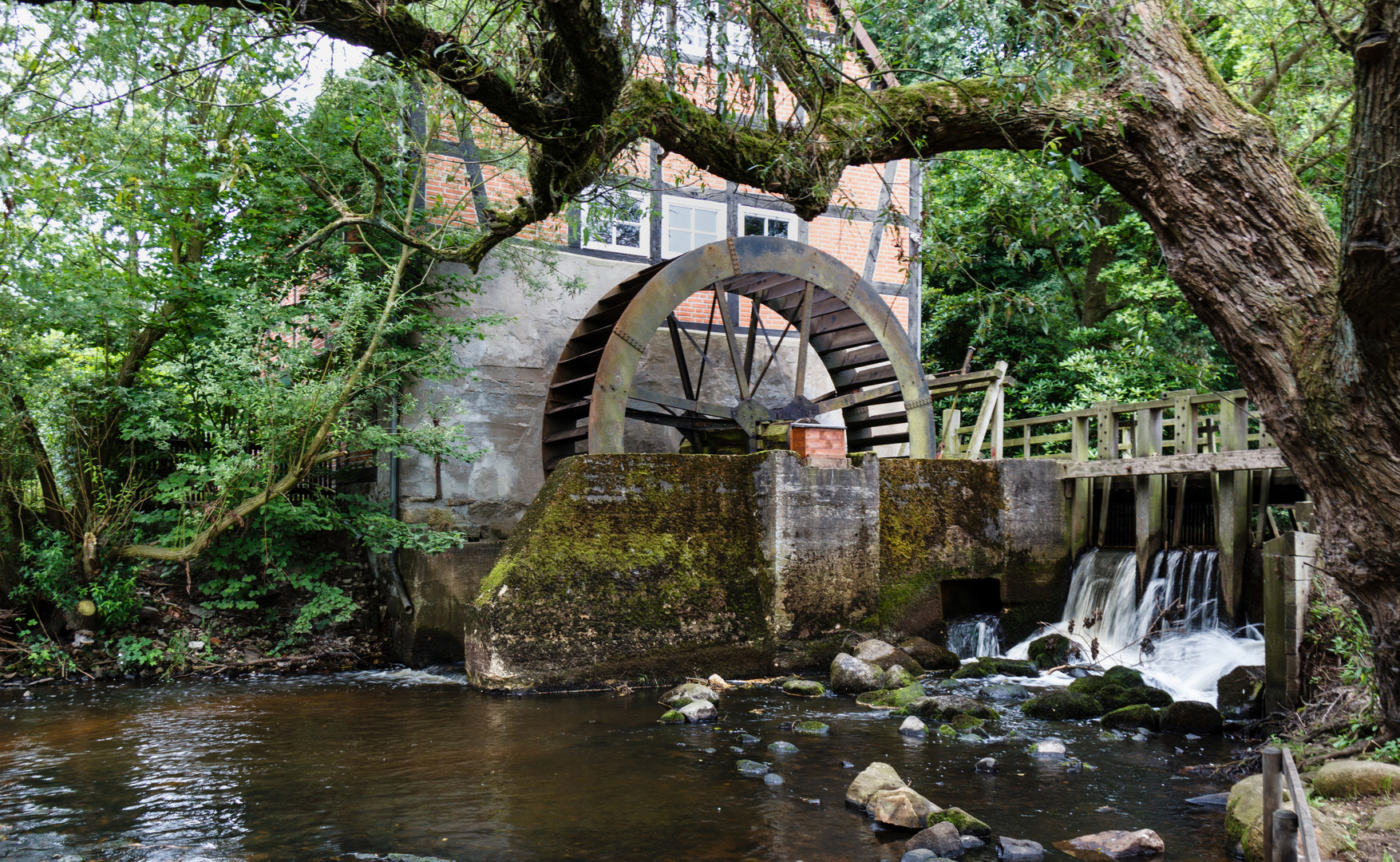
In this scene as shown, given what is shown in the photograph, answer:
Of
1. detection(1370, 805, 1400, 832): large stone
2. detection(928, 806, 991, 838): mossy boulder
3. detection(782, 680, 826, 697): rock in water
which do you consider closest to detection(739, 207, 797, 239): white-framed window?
detection(782, 680, 826, 697): rock in water

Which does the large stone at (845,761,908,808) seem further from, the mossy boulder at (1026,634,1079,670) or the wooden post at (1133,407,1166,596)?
the wooden post at (1133,407,1166,596)

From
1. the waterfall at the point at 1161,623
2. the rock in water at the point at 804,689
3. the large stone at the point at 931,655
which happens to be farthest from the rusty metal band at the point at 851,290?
the rock in water at the point at 804,689

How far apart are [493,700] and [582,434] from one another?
8.58 ft

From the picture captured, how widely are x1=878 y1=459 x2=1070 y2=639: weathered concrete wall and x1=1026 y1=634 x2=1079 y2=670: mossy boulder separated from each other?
0.55 m

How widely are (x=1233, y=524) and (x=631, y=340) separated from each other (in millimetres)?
4947

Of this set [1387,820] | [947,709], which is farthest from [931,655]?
[1387,820]

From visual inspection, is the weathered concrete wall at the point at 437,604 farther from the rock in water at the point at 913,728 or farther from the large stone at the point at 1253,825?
the large stone at the point at 1253,825

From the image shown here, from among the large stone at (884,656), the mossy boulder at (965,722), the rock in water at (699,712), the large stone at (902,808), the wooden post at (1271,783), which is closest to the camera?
the wooden post at (1271,783)

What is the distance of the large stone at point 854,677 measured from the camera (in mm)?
6391

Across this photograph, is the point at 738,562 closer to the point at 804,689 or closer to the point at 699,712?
the point at 804,689

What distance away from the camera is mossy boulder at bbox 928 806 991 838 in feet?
11.5

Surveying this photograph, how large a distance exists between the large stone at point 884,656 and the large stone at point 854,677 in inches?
10.2

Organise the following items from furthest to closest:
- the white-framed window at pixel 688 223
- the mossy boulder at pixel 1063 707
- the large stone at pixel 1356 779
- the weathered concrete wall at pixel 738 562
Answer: the white-framed window at pixel 688 223 → the weathered concrete wall at pixel 738 562 → the mossy boulder at pixel 1063 707 → the large stone at pixel 1356 779

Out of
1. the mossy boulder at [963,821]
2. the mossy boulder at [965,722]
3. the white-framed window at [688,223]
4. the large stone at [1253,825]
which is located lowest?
the mossy boulder at [965,722]
